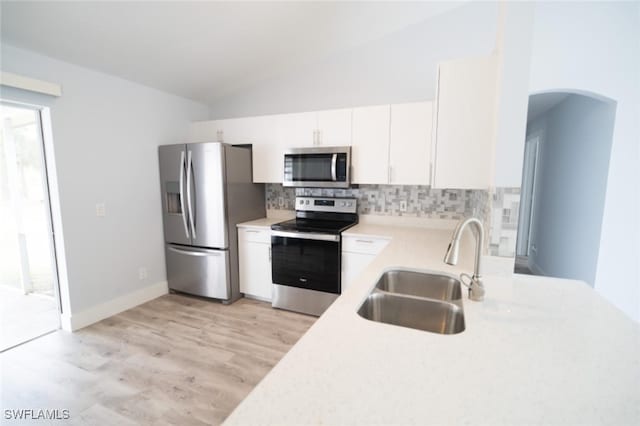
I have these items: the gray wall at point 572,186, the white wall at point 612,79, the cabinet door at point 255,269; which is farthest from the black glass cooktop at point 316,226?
the gray wall at point 572,186

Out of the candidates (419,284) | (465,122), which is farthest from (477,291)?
(465,122)

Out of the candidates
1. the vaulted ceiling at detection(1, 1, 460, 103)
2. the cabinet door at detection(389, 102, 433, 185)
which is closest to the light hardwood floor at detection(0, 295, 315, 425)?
the cabinet door at detection(389, 102, 433, 185)

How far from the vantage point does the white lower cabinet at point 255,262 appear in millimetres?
3082

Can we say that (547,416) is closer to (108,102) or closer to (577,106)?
(108,102)

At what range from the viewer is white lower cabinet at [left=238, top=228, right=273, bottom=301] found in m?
3.08

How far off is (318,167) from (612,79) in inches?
109

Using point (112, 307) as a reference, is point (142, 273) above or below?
above

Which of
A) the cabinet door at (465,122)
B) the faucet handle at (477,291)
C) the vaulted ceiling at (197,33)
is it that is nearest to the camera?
the faucet handle at (477,291)

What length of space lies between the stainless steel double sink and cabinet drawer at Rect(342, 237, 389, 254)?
100 cm

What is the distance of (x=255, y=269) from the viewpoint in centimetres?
315

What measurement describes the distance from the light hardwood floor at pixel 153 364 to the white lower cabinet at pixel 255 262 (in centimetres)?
Result: 24

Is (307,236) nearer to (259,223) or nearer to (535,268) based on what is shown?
(259,223)

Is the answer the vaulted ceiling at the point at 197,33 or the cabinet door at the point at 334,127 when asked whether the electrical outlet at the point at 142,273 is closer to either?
the vaulted ceiling at the point at 197,33

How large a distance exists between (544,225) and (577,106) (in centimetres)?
177
